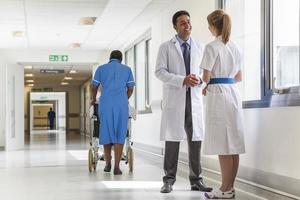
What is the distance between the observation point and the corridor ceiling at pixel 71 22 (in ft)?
24.2

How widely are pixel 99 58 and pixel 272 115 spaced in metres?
9.57

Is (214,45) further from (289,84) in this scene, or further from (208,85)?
(289,84)

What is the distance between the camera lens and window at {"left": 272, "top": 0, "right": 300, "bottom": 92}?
3635 millimetres

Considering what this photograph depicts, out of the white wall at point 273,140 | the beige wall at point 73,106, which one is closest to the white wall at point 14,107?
the white wall at point 273,140

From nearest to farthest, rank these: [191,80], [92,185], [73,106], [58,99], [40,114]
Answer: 1. [191,80]
2. [92,185]
3. [73,106]
4. [58,99]
5. [40,114]

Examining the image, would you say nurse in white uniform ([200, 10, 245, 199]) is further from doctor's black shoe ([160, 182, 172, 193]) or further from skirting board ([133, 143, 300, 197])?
doctor's black shoe ([160, 182, 172, 193])

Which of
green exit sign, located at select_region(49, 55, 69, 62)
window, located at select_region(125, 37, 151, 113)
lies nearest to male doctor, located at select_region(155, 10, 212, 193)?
window, located at select_region(125, 37, 151, 113)

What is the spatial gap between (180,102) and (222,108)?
1.85ft

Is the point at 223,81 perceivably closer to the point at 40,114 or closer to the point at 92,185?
the point at 92,185

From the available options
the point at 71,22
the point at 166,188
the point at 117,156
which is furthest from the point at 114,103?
the point at 71,22

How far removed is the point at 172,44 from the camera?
4.10 metres

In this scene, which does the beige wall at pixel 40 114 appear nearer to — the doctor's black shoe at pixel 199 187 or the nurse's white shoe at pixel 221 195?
the doctor's black shoe at pixel 199 187

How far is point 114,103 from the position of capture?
18.0 ft

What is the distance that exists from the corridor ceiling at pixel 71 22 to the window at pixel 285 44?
Result: 10.9 feet
